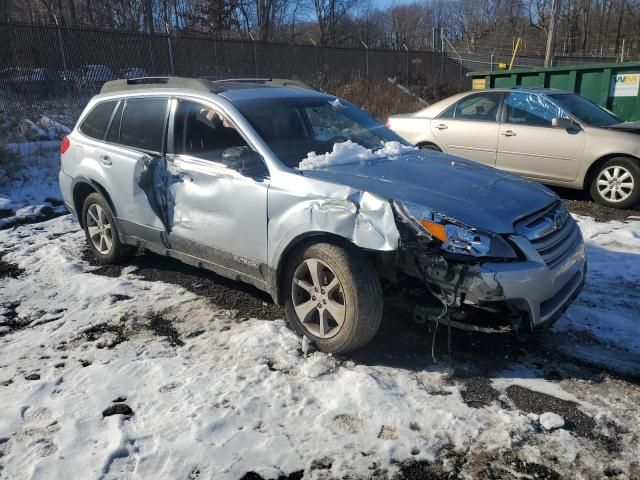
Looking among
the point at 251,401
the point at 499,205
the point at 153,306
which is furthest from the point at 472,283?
the point at 153,306

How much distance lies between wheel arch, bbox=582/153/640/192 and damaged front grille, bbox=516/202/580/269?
12.9 feet

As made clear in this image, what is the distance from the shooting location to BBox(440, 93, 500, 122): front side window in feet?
26.1

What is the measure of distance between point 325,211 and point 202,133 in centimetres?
148

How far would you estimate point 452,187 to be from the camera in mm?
3457

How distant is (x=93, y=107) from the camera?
5.36 m

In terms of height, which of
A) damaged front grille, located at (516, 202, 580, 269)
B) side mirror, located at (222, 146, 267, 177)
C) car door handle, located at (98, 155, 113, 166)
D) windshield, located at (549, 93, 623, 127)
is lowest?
damaged front grille, located at (516, 202, 580, 269)

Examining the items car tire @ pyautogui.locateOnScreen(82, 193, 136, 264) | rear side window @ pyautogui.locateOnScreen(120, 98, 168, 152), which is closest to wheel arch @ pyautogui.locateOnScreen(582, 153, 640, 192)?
rear side window @ pyautogui.locateOnScreen(120, 98, 168, 152)

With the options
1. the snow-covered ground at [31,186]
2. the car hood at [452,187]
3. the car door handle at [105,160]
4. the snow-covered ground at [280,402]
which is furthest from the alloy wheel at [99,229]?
the car hood at [452,187]

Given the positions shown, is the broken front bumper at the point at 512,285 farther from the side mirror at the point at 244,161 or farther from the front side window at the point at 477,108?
the front side window at the point at 477,108

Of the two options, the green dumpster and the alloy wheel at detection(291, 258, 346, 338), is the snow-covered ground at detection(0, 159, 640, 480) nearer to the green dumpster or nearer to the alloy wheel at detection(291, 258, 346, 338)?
the alloy wheel at detection(291, 258, 346, 338)

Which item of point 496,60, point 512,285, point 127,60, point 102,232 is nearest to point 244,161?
point 512,285

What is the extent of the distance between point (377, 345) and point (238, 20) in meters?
38.8

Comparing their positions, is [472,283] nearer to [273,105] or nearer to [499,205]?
[499,205]

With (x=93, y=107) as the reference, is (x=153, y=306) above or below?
below
